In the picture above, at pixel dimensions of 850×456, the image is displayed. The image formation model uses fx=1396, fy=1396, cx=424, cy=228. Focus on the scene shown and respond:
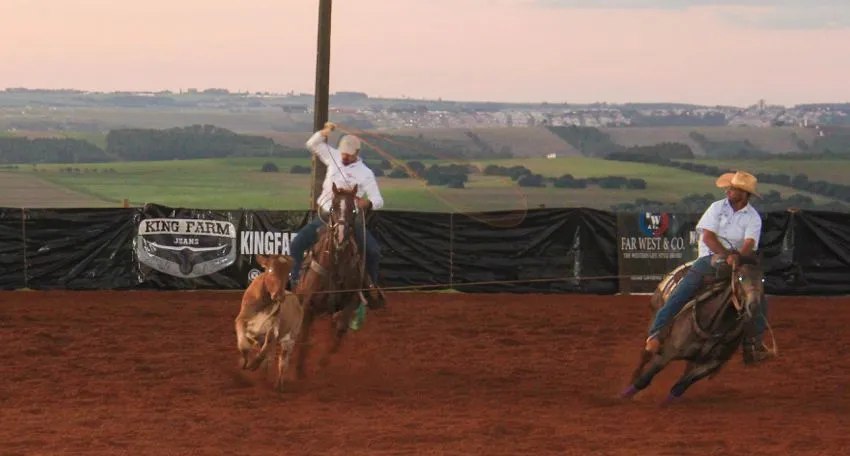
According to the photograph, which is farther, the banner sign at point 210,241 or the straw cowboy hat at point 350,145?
the banner sign at point 210,241

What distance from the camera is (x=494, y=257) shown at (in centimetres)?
2278

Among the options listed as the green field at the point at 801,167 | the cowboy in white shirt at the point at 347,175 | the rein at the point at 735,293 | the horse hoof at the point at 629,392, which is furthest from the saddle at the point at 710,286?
the green field at the point at 801,167

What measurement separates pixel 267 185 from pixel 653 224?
3507 cm

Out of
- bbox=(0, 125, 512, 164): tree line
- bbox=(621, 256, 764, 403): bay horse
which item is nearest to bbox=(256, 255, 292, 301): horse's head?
bbox=(621, 256, 764, 403): bay horse

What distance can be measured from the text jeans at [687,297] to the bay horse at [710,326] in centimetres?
6

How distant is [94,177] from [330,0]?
40929 mm

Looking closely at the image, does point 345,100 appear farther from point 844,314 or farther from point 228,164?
point 844,314

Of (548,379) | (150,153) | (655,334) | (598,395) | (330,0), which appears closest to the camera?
(655,334)

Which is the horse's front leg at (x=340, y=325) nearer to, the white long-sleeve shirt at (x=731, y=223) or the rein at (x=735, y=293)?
the white long-sleeve shirt at (x=731, y=223)

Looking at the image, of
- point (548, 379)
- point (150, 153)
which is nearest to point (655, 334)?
point (548, 379)

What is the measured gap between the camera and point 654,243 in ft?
74.0

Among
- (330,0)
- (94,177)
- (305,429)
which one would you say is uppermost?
(330,0)

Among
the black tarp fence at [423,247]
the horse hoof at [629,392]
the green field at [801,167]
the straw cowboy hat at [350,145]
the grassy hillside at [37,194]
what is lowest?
the grassy hillside at [37,194]

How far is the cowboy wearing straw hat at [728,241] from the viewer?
11023 millimetres
